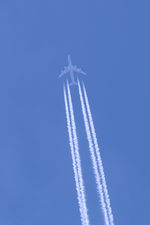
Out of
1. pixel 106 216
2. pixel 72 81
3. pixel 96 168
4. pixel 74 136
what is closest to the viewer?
pixel 106 216

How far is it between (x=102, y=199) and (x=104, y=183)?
5606 millimetres

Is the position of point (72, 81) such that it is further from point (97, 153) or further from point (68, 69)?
point (97, 153)

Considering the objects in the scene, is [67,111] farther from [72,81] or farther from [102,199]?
[102,199]

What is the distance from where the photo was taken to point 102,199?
139125 mm

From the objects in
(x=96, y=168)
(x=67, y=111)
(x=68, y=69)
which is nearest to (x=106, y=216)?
(x=96, y=168)

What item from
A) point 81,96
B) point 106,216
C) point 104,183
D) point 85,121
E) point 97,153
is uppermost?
point 81,96

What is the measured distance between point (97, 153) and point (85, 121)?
12.5 metres

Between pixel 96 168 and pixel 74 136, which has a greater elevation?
pixel 74 136

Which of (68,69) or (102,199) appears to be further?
(68,69)

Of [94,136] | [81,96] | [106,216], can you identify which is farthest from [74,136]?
[106,216]

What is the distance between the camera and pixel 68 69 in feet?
566

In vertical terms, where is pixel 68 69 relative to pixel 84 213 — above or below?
above

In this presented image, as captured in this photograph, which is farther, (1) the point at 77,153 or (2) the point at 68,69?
(2) the point at 68,69

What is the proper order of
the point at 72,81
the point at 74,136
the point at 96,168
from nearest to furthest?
the point at 96,168 < the point at 74,136 < the point at 72,81
